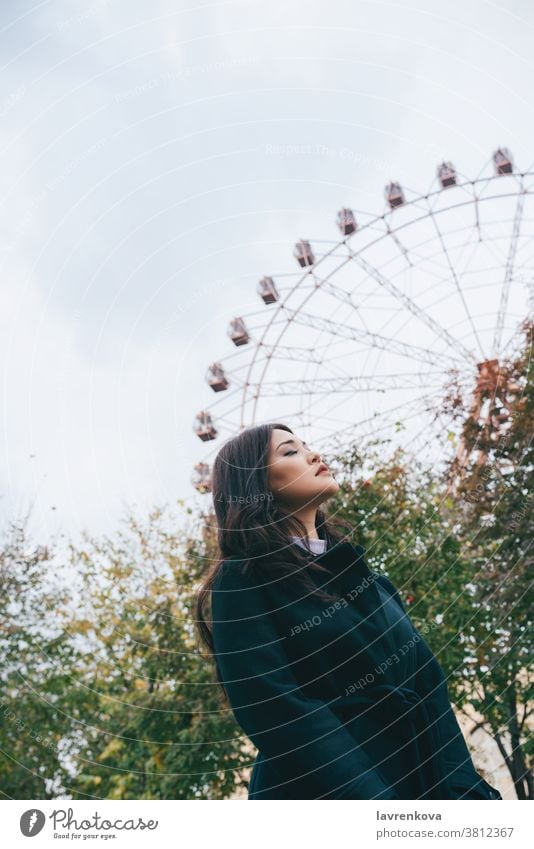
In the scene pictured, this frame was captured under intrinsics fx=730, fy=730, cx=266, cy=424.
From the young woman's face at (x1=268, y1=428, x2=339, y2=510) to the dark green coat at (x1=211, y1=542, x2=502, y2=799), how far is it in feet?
0.75

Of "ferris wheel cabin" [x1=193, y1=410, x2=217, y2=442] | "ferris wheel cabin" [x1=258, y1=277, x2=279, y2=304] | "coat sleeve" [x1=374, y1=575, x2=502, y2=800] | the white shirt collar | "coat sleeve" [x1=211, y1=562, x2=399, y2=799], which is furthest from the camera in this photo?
"ferris wheel cabin" [x1=258, y1=277, x2=279, y2=304]

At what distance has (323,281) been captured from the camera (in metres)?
5.61

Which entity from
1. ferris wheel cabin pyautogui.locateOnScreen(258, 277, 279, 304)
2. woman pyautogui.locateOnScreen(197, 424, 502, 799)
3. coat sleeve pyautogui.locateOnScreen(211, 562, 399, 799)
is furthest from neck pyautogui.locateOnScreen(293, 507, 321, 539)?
ferris wheel cabin pyautogui.locateOnScreen(258, 277, 279, 304)

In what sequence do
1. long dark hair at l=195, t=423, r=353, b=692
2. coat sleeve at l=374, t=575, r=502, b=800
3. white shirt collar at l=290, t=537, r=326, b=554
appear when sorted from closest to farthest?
coat sleeve at l=374, t=575, r=502, b=800 → long dark hair at l=195, t=423, r=353, b=692 → white shirt collar at l=290, t=537, r=326, b=554

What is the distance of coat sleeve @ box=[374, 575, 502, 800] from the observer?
2.14 m

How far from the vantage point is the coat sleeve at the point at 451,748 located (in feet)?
7.01

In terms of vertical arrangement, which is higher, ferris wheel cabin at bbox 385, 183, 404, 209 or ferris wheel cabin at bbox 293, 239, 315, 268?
ferris wheel cabin at bbox 385, 183, 404, 209

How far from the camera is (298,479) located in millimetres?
2525

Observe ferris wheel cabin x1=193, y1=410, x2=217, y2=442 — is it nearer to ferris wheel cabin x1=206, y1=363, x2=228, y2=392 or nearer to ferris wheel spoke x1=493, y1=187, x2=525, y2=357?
ferris wheel cabin x1=206, y1=363, x2=228, y2=392

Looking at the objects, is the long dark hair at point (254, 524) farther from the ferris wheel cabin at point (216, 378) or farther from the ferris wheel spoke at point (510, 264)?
the ferris wheel spoke at point (510, 264)

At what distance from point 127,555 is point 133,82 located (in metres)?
5.92

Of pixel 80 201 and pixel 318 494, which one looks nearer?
pixel 318 494
